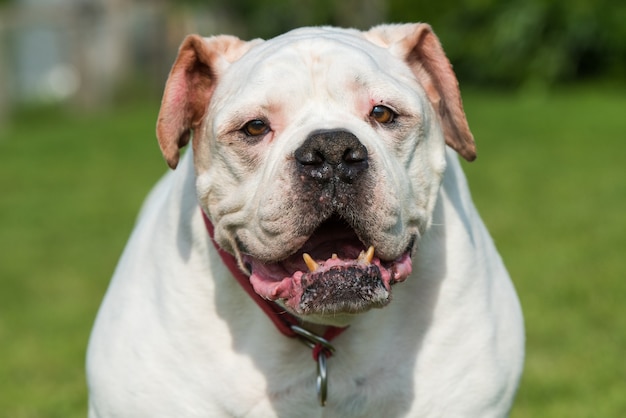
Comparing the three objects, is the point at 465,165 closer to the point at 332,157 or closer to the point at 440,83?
the point at 440,83

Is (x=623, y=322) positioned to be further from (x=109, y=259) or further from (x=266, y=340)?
(x=109, y=259)

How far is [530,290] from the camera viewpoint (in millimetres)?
8250

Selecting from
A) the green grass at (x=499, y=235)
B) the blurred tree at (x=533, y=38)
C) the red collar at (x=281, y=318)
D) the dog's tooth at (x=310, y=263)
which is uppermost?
the dog's tooth at (x=310, y=263)

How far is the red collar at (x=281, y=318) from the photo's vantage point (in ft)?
13.0

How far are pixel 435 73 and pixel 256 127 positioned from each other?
75 centimetres

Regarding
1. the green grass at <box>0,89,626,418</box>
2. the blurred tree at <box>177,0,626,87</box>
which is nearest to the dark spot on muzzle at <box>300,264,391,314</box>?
the green grass at <box>0,89,626,418</box>

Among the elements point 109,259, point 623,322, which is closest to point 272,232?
point 623,322

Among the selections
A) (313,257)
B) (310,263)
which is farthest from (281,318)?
(310,263)

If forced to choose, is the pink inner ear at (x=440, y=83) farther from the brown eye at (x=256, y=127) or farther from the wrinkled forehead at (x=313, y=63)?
the brown eye at (x=256, y=127)

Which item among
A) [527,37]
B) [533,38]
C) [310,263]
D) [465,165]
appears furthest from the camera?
[533,38]

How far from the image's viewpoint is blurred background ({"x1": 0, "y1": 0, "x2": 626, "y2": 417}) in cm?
711

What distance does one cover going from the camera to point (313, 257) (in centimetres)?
368

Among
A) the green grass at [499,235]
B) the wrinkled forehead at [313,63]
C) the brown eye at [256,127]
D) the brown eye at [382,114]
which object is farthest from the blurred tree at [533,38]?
the brown eye at [256,127]

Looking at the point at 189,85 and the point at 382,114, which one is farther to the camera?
the point at 189,85
